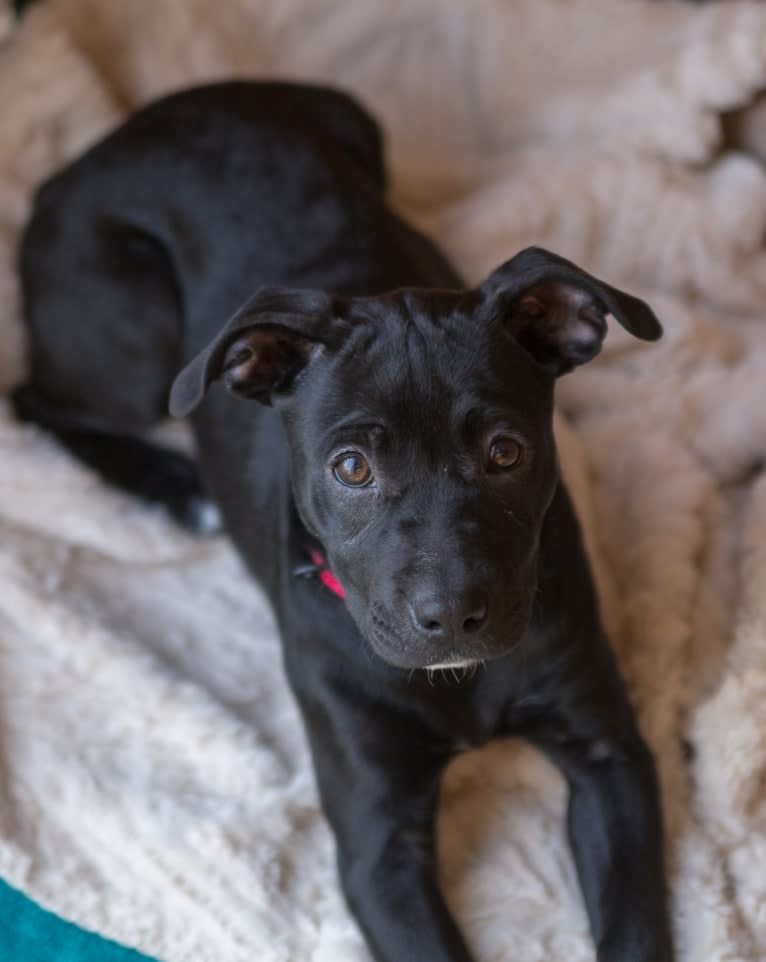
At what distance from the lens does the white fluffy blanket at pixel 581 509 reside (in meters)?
2.50

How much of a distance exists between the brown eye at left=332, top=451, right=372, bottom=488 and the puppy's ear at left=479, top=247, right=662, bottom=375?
0.34 meters

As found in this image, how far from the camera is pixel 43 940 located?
2451 mm

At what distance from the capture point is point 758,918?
2.37m

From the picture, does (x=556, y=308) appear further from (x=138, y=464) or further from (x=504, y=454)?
(x=138, y=464)

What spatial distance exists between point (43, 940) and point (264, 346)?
122cm

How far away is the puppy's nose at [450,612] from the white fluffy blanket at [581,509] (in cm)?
76

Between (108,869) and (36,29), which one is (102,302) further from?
(108,869)

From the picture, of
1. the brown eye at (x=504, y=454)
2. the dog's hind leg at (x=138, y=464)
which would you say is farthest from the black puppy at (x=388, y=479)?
the dog's hind leg at (x=138, y=464)

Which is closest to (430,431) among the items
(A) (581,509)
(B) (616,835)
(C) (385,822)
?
(C) (385,822)

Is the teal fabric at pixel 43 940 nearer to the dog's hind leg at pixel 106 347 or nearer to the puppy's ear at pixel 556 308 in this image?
the dog's hind leg at pixel 106 347

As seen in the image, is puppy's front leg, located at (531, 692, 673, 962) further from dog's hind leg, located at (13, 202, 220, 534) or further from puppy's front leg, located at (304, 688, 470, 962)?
dog's hind leg, located at (13, 202, 220, 534)

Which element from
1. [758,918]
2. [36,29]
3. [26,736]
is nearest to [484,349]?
[758,918]

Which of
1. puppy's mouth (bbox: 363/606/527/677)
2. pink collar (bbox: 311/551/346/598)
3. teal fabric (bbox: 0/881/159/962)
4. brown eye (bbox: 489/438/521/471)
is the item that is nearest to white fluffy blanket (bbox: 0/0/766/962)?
teal fabric (bbox: 0/881/159/962)

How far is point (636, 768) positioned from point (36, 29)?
2574mm
